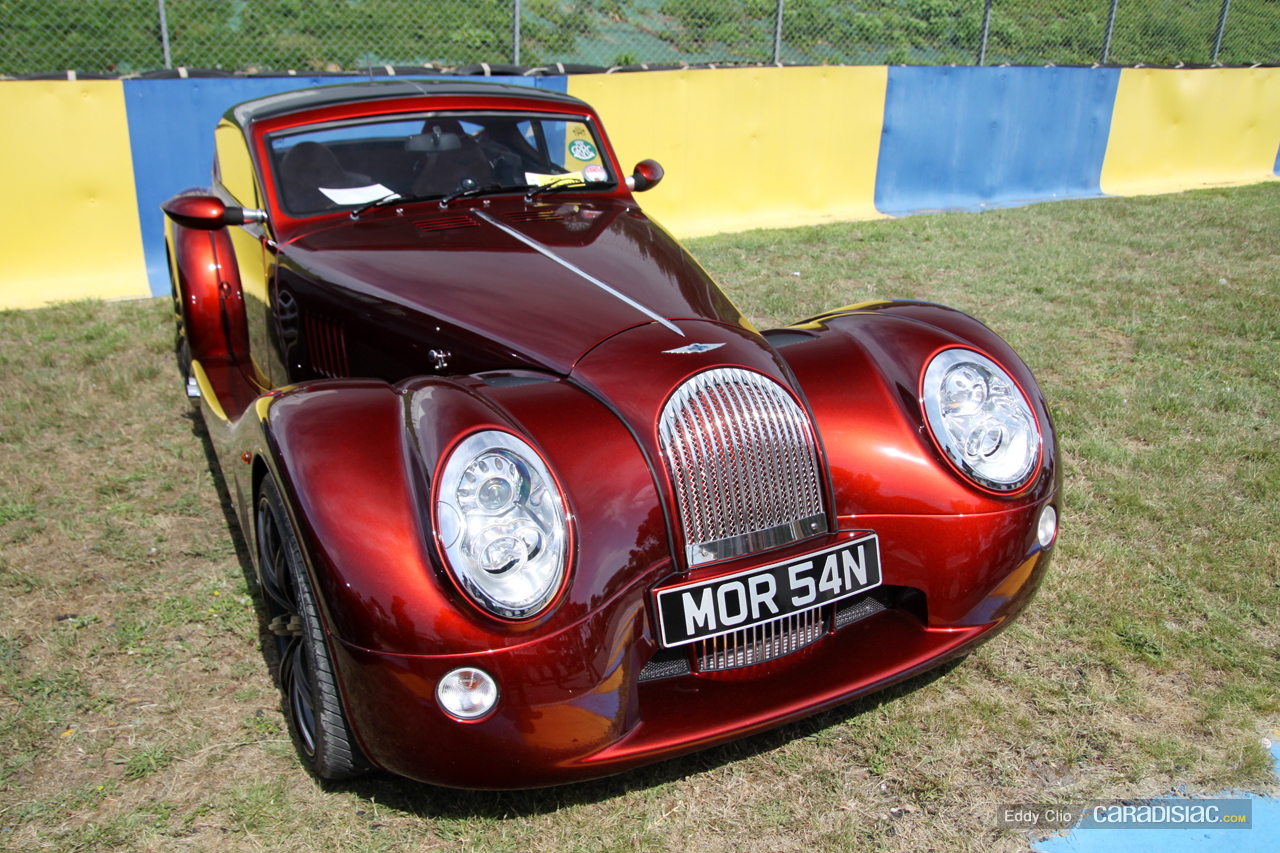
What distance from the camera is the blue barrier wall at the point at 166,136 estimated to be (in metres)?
6.32

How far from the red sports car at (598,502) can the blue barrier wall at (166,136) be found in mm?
3844

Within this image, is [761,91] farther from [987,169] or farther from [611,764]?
[611,764]

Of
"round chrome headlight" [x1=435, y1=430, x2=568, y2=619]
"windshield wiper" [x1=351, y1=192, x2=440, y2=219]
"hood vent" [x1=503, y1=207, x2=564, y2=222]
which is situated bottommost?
"round chrome headlight" [x1=435, y1=430, x2=568, y2=619]

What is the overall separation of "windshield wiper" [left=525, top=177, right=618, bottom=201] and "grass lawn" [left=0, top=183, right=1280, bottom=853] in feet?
5.52

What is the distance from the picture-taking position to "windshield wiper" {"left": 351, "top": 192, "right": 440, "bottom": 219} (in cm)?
346

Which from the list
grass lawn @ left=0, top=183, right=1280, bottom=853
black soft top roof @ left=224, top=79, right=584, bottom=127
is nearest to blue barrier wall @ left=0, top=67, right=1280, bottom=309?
grass lawn @ left=0, top=183, right=1280, bottom=853

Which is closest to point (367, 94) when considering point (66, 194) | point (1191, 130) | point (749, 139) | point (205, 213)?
point (205, 213)

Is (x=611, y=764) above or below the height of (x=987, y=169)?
below

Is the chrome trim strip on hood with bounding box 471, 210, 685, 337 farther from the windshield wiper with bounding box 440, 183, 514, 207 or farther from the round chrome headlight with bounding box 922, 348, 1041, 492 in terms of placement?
the round chrome headlight with bounding box 922, 348, 1041, 492

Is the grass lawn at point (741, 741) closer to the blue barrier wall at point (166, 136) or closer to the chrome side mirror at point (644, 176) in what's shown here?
the blue barrier wall at point (166, 136)

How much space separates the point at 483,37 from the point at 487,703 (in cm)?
921

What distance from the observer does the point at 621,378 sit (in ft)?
7.86

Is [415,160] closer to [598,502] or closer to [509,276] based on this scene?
[509,276]

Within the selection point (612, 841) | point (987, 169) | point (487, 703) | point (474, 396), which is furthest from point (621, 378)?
point (987, 169)
